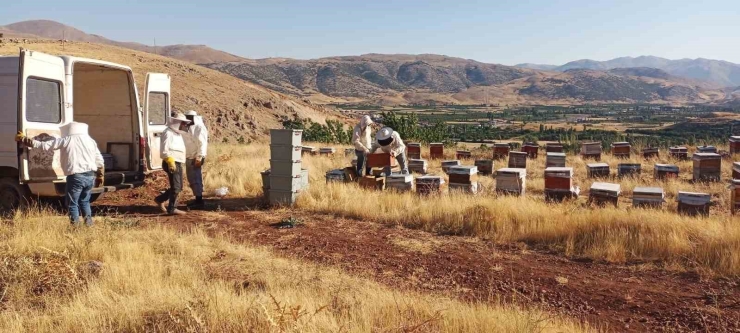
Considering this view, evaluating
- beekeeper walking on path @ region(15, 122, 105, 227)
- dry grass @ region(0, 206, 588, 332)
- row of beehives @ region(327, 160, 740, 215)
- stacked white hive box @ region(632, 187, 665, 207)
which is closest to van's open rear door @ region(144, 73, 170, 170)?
beekeeper walking on path @ region(15, 122, 105, 227)

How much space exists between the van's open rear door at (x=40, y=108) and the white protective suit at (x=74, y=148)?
575 mm

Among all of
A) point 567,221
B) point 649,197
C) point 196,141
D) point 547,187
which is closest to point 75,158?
point 196,141

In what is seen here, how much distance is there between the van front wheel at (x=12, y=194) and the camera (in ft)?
30.3

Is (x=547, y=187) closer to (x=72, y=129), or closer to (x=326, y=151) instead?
(x=72, y=129)

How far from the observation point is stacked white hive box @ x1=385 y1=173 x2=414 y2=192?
1197 cm

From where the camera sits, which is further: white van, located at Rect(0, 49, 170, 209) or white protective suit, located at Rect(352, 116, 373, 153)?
white protective suit, located at Rect(352, 116, 373, 153)

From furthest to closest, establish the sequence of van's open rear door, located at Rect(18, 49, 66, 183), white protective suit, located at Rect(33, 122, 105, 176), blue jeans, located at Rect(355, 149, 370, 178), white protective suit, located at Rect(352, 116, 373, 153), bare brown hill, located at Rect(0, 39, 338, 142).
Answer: bare brown hill, located at Rect(0, 39, 338, 142) < blue jeans, located at Rect(355, 149, 370, 178) < white protective suit, located at Rect(352, 116, 373, 153) < van's open rear door, located at Rect(18, 49, 66, 183) < white protective suit, located at Rect(33, 122, 105, 176)

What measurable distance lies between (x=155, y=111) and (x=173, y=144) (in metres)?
2.05

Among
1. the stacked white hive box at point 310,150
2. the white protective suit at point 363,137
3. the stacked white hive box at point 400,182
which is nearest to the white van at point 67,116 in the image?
the white protective suit at point 363,137

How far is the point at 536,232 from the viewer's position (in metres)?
8.80

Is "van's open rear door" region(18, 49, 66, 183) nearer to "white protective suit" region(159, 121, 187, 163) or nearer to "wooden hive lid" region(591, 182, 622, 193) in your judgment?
"white protective suit" region(159, 121, 187, 163)

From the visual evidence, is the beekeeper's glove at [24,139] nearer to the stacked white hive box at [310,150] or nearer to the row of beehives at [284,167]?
the row of beehives at [284,167]

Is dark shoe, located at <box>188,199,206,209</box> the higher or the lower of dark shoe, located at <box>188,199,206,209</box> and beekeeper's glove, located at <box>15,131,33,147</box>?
the lower

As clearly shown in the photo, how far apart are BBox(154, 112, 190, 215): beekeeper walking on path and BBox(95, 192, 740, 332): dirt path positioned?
50cm
